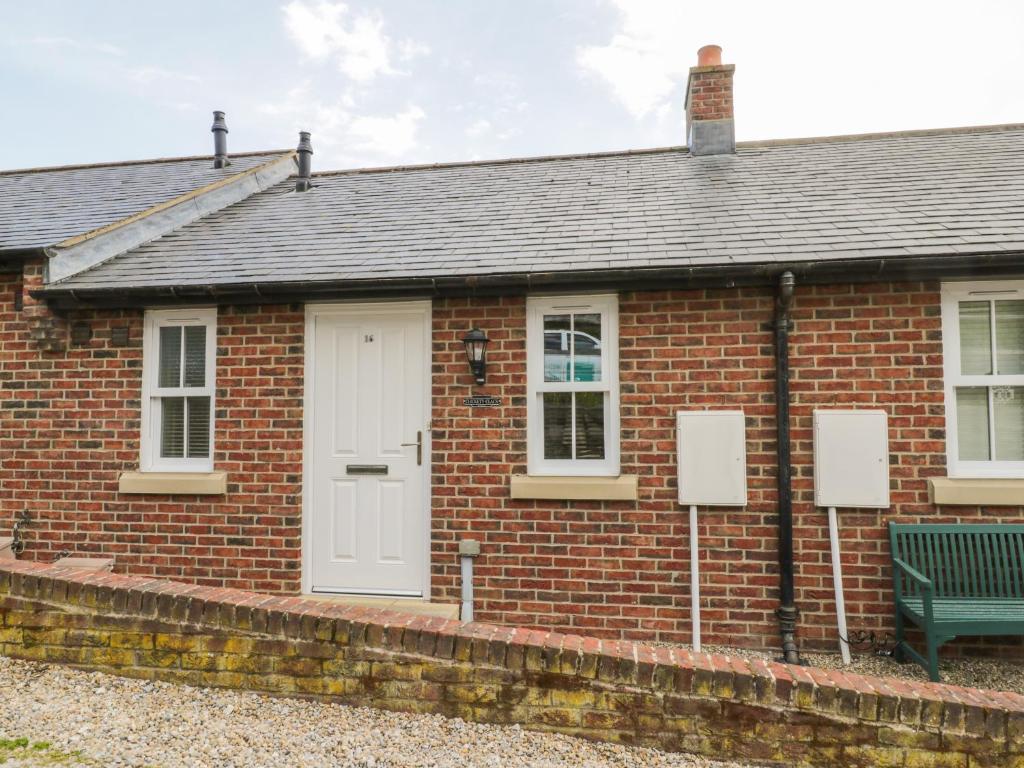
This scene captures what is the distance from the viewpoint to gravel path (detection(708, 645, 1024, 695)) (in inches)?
166

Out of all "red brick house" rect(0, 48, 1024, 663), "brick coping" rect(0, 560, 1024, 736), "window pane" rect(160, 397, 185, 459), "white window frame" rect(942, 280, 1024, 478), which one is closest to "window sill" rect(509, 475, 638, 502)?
"red brick house" rect(0, 48, 1024, 663)

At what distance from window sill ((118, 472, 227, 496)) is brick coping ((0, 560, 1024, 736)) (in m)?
1.96

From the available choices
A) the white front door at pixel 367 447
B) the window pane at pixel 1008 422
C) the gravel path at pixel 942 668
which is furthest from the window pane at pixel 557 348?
the window pane at pixel 1008 422

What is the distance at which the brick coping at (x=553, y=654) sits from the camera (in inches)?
104

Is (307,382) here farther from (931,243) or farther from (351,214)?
(931,243)

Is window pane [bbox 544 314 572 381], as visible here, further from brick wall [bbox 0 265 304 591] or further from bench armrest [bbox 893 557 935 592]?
bench armrest [bbox 893 557 935 592]

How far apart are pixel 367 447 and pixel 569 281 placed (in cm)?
232

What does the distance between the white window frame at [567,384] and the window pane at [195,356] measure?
10.2 ft

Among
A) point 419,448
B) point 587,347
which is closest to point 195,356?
point 419,448

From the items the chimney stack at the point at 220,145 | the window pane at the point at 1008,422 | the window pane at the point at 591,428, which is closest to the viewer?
the window pane at the point at 1008,422

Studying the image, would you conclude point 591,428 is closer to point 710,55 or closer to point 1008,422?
point 1008,422

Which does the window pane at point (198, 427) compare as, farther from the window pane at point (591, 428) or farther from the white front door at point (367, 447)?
the window pane at point (591, 428)

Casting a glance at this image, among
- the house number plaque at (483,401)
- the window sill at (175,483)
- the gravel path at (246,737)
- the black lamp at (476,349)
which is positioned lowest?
the gravel path at (246,737)

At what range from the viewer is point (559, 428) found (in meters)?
5.23
